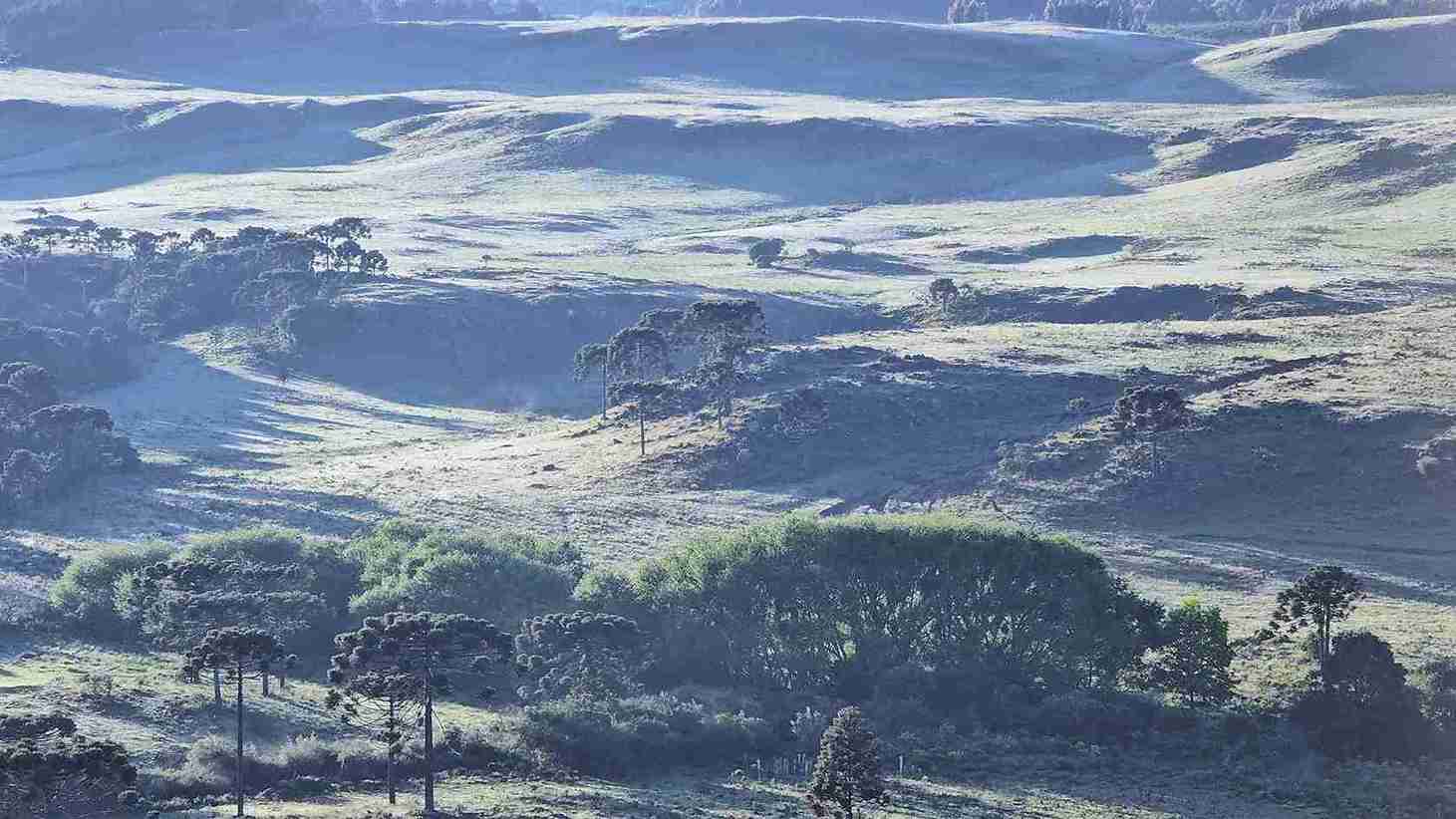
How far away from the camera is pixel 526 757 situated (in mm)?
63938

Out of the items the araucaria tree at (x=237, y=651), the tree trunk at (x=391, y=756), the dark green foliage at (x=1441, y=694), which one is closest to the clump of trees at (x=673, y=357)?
the dark green foliage at (x=1441, y=694)

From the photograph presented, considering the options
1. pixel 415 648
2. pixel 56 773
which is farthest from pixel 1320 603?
pixel 56 773

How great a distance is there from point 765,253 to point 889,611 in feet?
307

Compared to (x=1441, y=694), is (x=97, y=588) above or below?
below

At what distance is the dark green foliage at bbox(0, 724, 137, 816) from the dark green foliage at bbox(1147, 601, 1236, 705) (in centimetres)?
3461

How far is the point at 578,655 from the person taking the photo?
7238 centimetres

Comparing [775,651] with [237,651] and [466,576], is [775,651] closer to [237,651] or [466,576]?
[466,576]

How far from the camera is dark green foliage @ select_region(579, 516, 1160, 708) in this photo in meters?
72.5

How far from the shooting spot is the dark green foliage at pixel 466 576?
78625 mm

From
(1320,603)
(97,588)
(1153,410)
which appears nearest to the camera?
(1320,603)

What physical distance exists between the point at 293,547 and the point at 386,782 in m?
24.5

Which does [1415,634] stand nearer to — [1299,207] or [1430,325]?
[1430,325]

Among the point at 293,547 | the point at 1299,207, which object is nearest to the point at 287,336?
the point at 293,547

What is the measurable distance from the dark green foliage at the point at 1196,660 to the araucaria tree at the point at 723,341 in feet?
143
